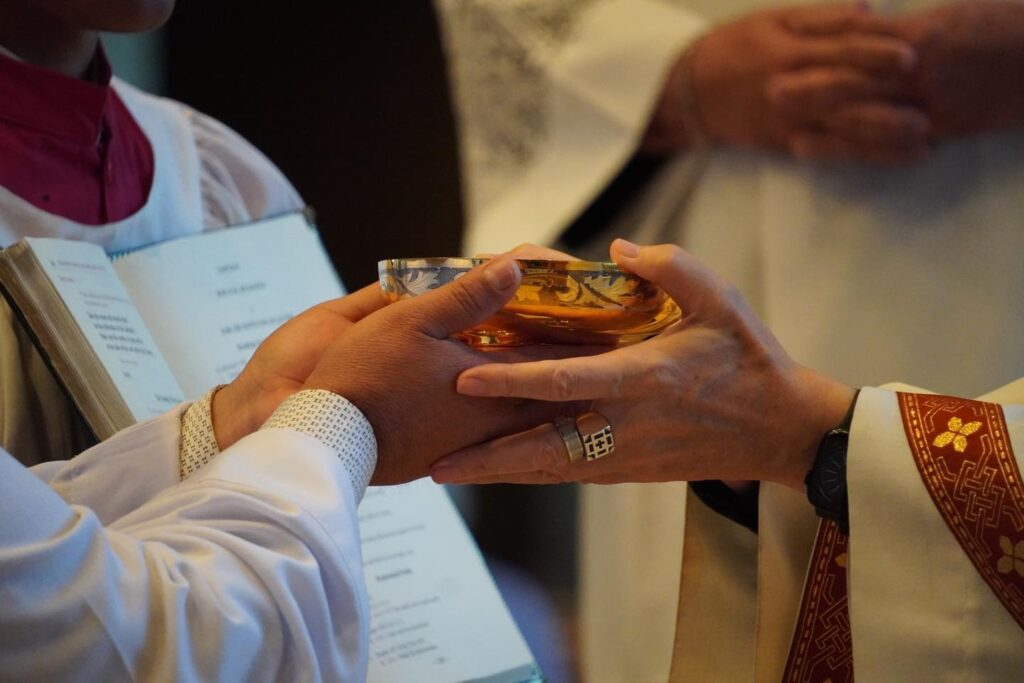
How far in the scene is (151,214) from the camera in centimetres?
147

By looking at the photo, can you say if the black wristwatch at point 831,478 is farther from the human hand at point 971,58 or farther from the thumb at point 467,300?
the human hand at point 971,58

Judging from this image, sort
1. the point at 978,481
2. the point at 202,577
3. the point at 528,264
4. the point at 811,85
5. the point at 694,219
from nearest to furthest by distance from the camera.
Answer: the point at 202,577, the point at 528,264, the point at 978,481, the point at 811,85, the point at 694,219

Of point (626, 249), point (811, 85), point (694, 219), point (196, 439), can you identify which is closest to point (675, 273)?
point (626, 249)

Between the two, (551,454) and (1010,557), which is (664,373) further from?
(1010,557)

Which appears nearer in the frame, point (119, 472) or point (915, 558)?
point (119, 472)

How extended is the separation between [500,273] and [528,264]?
2.1 inches

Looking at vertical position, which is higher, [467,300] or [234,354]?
[467,300]

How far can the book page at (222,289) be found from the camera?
1428 mm

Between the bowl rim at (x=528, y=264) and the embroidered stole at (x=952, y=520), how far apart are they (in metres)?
0.37

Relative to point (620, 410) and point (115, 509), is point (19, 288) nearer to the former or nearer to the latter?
point (115, 509)

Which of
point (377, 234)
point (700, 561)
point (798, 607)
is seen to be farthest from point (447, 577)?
point (377, 234)

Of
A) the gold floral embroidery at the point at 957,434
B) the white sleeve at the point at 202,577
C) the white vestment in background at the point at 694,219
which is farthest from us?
the white vestment in background at the point at 694,219

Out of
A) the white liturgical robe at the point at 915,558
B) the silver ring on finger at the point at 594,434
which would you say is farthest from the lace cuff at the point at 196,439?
the white liturgical robe at the point at 915,558

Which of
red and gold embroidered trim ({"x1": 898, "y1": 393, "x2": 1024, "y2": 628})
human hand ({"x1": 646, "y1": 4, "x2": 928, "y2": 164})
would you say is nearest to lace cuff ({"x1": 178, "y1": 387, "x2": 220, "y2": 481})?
red and gold embroidered trim ({"x1": 898, "y1": 393, "x2": 1024, "y2": 628})
